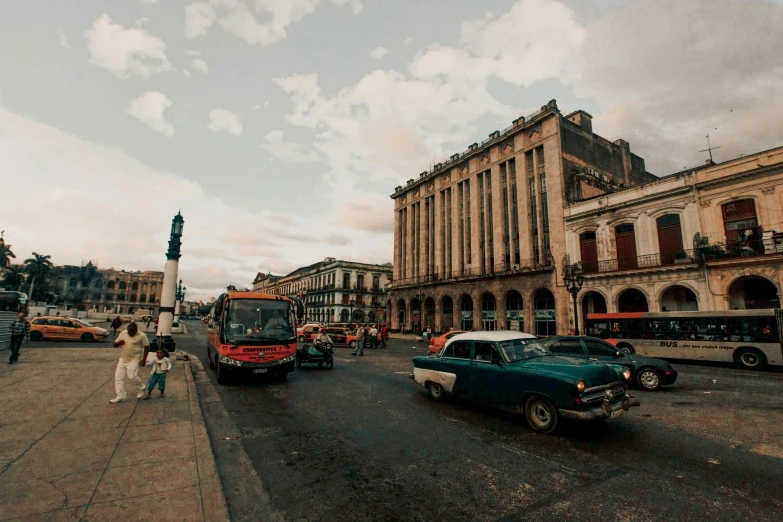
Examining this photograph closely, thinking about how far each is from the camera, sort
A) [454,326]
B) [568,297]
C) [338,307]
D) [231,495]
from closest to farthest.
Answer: [231,495] → [568,297] → [454,326] → [338,307]

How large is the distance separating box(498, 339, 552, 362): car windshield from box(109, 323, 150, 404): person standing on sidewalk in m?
7.66

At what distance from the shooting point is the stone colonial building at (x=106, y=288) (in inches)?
3580

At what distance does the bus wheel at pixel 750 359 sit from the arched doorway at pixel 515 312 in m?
16.2

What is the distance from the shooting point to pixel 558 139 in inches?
1209

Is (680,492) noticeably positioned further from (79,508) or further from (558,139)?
(558,139)

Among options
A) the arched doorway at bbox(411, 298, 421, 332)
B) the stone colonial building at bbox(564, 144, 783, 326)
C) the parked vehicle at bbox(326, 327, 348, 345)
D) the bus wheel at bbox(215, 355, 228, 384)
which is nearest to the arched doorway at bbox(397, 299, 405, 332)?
the arched doorway at bbox(411, 298, 421, 332)

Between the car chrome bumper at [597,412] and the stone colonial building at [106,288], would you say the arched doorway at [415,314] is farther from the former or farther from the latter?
the stone colonial building at [106,288]

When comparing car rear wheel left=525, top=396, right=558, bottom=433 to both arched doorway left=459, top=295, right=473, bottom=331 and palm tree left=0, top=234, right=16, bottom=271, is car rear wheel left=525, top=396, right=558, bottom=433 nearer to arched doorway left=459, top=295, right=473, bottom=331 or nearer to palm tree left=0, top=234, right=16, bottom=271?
arched doorway left=459, top=295, right=473, bottom=331

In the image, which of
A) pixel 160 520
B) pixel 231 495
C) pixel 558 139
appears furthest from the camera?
pixel 558 139

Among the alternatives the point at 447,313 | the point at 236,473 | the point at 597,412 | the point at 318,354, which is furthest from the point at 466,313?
the point at 236,473

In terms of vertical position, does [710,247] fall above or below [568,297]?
above

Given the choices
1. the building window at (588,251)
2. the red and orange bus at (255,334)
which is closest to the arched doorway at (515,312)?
the building window at (588,251)

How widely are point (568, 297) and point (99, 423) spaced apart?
29139 mm

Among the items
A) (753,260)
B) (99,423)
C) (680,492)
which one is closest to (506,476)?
(680,492)
